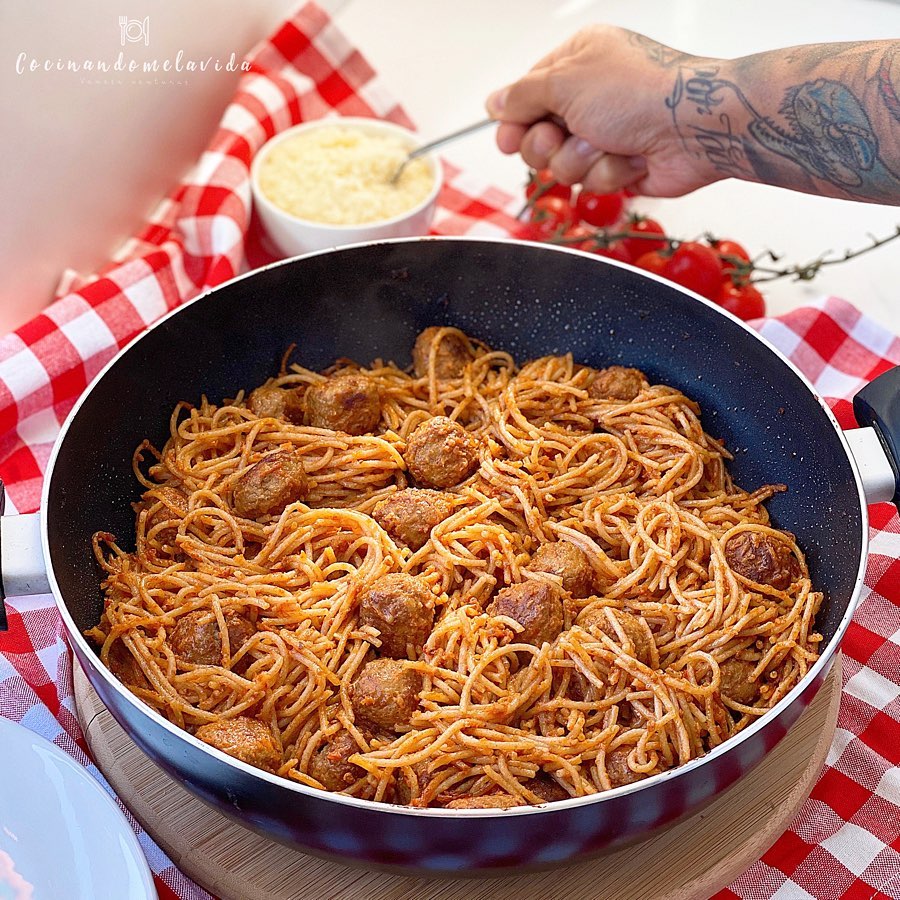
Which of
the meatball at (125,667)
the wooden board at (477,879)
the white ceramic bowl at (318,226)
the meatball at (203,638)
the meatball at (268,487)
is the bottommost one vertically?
the wooden board at (477,879)

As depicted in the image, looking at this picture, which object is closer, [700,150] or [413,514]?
[413,514]

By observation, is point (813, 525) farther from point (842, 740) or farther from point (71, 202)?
point (71, 202)

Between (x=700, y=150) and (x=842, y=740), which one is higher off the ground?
(x=700, y=150)

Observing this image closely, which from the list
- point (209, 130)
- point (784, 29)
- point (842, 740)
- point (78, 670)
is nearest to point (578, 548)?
point (842, 740)

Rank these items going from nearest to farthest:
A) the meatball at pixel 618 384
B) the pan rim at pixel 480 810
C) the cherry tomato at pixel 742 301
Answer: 1. the pan rim at pixel 480 810
2. the meatball at pixel 618 384
3. the cherry tomato at pixel 742 301

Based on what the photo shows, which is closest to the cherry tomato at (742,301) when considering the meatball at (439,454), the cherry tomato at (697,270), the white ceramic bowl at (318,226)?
the cherry tomato at (697,270)

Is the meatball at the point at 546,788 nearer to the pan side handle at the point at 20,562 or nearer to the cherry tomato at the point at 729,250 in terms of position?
the pan side handle at the point at 20,562

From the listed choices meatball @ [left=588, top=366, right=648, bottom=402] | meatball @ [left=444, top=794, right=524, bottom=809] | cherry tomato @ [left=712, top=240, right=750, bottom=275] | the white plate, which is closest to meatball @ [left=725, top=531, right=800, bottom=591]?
meatball @ [left=588, top=366, right=648, bottom=402]
